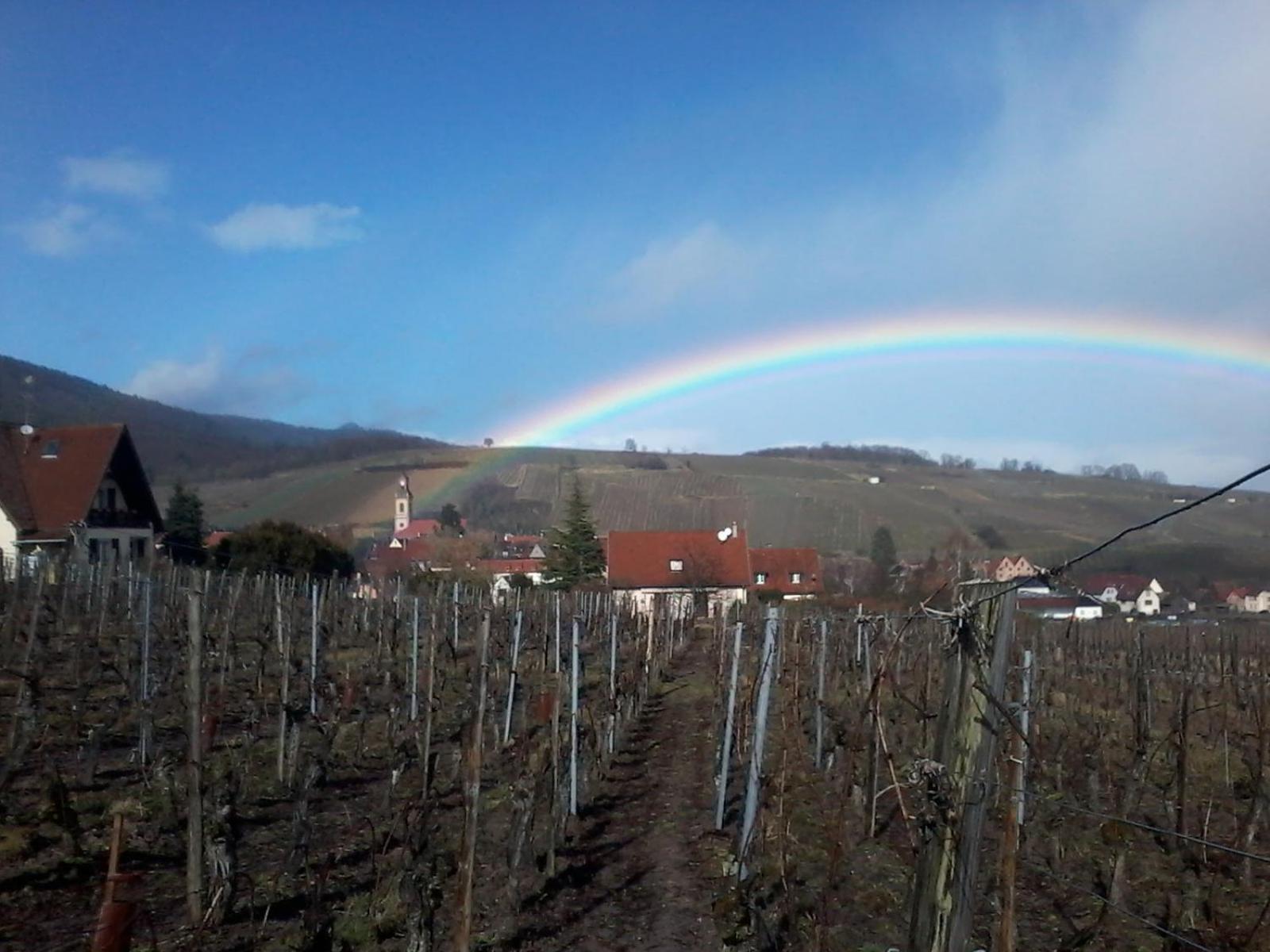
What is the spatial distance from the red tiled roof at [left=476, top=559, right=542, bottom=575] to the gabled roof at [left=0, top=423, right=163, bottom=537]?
1187 centimetres

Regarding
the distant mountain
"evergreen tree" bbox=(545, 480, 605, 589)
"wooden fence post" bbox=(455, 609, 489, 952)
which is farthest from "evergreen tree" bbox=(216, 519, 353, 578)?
the distant mountain

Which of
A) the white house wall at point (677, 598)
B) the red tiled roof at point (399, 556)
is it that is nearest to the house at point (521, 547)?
the red tiled roof at point (399, 556)

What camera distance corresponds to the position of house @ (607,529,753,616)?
48.8 metres

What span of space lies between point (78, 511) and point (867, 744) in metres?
27.7

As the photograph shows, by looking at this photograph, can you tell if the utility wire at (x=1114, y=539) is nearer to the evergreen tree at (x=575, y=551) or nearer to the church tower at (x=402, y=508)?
the evergreen tree at (x=575, y=551)

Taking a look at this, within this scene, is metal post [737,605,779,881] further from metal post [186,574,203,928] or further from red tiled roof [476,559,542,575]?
red tiled roof [476,559,542,575]

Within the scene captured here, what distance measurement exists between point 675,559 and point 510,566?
354 inches

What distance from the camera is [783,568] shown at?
51000 mm

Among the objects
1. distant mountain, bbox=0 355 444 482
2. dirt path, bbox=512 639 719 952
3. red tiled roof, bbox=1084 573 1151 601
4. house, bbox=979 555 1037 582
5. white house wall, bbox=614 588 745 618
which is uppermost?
distant mountain, bbox=0 355 444 482

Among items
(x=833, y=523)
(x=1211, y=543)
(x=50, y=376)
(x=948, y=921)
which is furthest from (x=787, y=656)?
(x=50, y=376)

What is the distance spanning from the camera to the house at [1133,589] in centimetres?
2131

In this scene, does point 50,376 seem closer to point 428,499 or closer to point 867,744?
point 428,499

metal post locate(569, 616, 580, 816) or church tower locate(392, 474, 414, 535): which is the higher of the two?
church tower locate(392, 474, 414, 535)

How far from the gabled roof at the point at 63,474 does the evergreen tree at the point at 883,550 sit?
22.4 m
